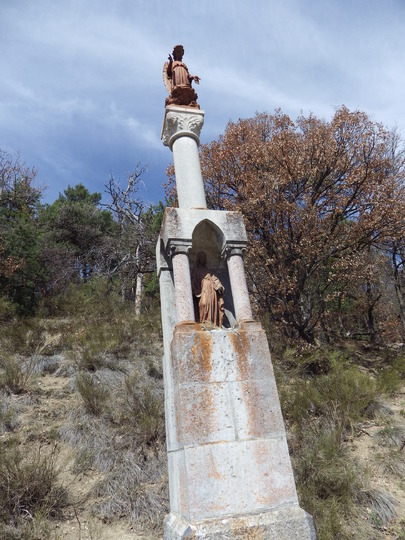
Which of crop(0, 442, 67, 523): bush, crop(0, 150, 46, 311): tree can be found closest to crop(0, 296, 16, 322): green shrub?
crop(0, 150, 46, 311): tree

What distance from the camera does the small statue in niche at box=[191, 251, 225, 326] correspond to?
4.49 metres

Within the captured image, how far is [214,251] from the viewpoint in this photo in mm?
5105

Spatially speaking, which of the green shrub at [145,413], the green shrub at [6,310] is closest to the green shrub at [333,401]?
the green shrub at [145,413]

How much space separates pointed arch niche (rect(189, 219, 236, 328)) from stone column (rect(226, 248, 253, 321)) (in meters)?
0.19

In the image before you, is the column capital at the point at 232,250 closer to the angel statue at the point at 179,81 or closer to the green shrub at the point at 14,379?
the angel statue at the point at 179,81

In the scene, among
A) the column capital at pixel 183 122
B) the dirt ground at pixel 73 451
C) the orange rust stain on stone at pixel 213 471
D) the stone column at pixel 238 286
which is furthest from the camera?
the column capital at pixel 183 122

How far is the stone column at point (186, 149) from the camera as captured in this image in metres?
5.04

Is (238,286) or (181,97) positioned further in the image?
(181,97)

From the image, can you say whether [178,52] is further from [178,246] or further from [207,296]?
[207,296]

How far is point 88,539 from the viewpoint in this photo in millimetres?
4352

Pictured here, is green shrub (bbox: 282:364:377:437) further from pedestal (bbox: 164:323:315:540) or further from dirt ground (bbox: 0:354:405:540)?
pedestal (bbox: 164:323:315:540)

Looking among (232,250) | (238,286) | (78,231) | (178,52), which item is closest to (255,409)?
(238,286)

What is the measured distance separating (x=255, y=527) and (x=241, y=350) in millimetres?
1573

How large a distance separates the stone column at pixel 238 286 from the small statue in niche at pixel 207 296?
25cm
